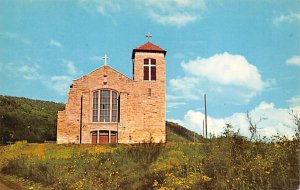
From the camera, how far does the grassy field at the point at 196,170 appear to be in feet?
34.8

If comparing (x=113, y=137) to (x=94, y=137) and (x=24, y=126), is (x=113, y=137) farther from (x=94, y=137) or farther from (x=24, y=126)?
(x=24, y=126)

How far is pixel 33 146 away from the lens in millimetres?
31312

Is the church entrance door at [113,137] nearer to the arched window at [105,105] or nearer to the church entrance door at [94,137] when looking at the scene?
the arched window at [105,105]

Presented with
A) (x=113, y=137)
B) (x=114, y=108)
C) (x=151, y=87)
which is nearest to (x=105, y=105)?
(x=114, y=108)

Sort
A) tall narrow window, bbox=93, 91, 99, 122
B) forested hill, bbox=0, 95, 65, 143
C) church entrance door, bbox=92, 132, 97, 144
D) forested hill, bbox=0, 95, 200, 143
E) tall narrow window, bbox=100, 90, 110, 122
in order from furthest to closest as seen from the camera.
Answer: forested hill, bbox=0, 95, 200, 143
forested hill, bbox=0, 95, 65, 143
tall narrow window, bbox=100, 90, 110, 122
tall narrow window, bbox=93, 91, 99, 122
church entrance door, bbox=92, 132, 97, 144

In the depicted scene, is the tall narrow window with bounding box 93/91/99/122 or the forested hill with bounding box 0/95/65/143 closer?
the tall narrow window with bounding box 93/91/99/122

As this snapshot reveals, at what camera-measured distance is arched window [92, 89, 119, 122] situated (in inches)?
1596

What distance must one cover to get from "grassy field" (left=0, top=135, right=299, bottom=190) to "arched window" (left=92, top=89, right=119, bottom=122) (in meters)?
22.7

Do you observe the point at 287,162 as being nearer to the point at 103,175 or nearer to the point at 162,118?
the point at 103,175

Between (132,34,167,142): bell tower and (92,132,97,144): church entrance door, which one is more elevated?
(132,34,167,142): bell tower

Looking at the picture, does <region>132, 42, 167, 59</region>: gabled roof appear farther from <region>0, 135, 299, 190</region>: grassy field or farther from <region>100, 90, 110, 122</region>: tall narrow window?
<region>0, 135, 299, 190</region>: grassy field

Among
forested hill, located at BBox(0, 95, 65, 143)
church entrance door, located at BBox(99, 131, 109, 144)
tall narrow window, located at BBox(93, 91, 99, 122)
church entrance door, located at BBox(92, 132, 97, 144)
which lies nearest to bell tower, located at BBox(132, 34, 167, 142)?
church entrance door, located at BBox(99, 131, 109, 144)

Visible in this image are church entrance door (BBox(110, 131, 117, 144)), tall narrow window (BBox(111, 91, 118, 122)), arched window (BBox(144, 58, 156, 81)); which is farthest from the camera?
arched window (BBox(144, 58, 156, 81))

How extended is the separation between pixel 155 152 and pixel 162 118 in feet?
78.6
